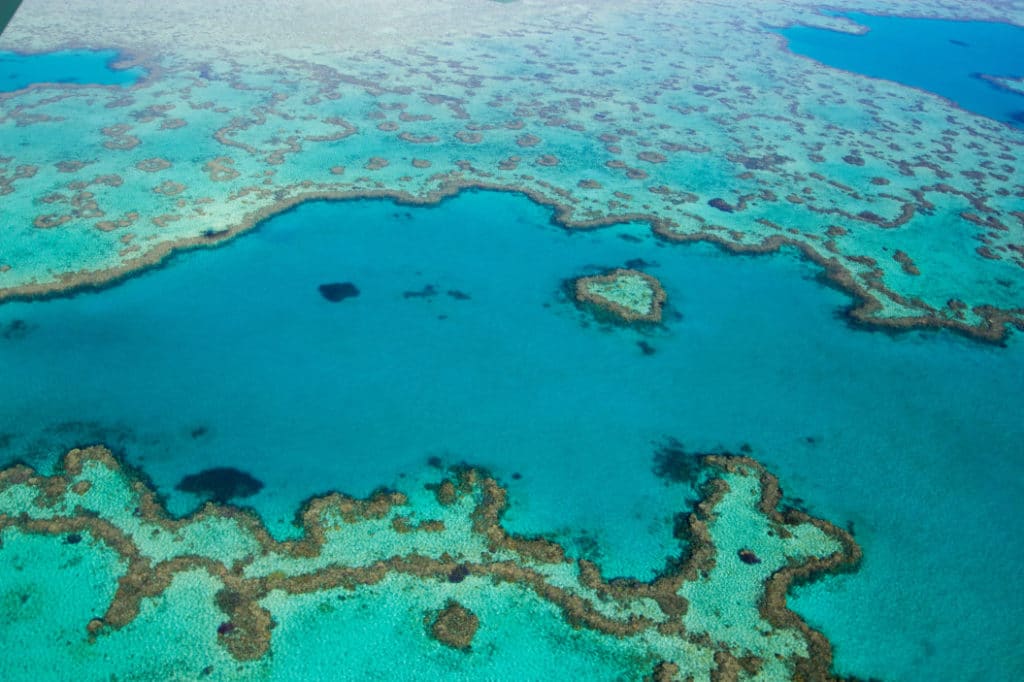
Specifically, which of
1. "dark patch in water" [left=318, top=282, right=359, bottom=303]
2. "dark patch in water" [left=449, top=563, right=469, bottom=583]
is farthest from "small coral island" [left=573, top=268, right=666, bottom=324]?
"dark patch in water" [left=449, top=563, right=469, bottom=583]

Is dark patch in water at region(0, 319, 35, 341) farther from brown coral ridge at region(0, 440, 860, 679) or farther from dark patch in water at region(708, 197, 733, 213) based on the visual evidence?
dark patch in water at region(708, 197, 733, 213)

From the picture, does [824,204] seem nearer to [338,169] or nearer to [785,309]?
[785,309]

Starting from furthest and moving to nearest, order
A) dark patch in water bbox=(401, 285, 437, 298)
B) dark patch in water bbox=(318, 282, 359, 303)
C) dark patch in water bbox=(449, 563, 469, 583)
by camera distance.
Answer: dark patch in water bbox=(401, 285, 437, 298) → dark patch in water bbox=(318, 282, 359, 303) → dark patch in water bbox=(449, 563, 469, 583)

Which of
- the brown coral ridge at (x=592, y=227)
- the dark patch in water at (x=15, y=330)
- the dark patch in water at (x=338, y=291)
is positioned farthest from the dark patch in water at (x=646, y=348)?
the dark patch in water at (x=15, y=330)

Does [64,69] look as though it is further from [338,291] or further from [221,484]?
[221,484]

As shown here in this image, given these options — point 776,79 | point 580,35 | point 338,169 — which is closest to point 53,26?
point 338,169

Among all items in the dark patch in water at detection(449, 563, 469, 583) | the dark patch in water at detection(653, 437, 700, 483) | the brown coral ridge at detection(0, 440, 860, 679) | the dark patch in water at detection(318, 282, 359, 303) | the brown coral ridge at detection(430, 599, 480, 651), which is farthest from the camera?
the dark patch in water at detection(318, 282, 359, 303)

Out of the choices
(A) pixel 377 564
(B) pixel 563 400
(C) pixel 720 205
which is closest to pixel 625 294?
(B) pixel 563 400
